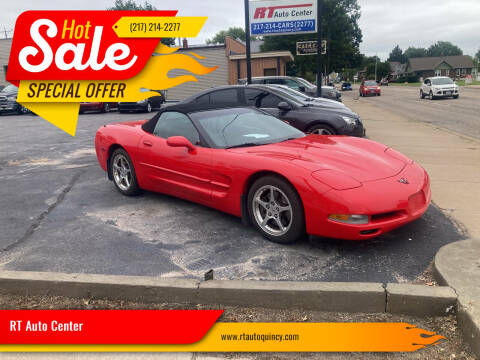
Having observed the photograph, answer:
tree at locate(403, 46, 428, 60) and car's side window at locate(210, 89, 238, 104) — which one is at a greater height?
tree at locate(403, 46, 428, 60)

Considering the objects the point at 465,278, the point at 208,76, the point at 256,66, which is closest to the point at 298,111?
the point at 465,278

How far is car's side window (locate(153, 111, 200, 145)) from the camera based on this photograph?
4.95 m

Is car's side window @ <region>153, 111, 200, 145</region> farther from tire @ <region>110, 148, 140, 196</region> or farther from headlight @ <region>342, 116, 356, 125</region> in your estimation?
headlight @ <region>342, 116, 356, 125</region>

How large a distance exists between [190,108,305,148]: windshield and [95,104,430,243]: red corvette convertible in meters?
0.01

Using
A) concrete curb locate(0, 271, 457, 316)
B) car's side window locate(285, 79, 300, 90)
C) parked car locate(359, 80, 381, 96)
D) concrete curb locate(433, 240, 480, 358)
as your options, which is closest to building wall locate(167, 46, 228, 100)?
parked car locate(359, 80, 381, 96)

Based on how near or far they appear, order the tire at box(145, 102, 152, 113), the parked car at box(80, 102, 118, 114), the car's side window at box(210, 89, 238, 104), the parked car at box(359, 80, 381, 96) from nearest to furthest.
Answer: the car's side window at box(210, 89, 238, 104)
the parked car at box(80, 102, 118, 114)
the tire at box(145, 102, 152, 113)
the parked car at box(359, 80, 381, 96)

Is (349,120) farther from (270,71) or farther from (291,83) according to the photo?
(270,71)

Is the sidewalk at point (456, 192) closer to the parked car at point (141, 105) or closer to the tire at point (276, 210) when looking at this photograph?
the tire at point (276, 210)

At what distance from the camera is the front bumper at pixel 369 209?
3.62 meters

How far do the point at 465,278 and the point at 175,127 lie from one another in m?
3.45

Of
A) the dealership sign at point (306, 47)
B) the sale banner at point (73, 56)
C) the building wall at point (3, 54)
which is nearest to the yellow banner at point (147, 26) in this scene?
the sale banner at point (73, 56)

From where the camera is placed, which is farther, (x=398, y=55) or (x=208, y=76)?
(x=398, y=55)

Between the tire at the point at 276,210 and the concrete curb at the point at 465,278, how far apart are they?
1.18 meters

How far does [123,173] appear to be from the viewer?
5.96m
